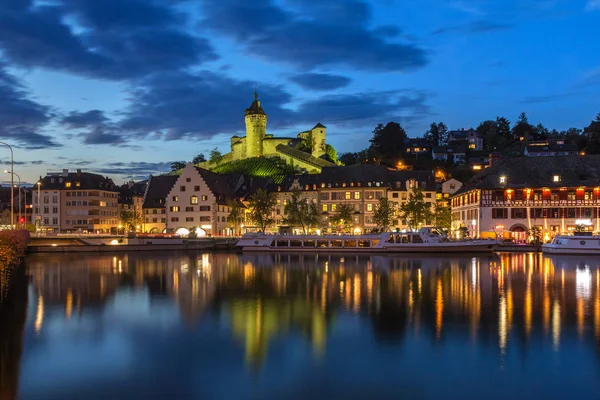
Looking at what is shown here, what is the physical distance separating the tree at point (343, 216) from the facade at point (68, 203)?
4224 centimetres

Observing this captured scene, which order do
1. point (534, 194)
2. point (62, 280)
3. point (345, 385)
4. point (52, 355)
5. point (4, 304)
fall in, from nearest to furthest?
point (345, 385) < point (52, 355) < point (4, 304) < point (62, 280) < point (534, 194)

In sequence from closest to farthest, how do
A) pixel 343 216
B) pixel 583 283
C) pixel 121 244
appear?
pixel 583 283, pixel 121 244, pixel 343 216

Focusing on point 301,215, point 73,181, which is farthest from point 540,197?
point 73,181

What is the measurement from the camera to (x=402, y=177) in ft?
313

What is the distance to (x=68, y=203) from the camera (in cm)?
10500

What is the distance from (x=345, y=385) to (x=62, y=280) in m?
28.1

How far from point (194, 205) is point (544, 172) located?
48.0 metres

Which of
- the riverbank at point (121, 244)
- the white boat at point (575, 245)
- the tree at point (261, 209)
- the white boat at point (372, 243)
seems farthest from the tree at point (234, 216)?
the white boat at point (575, 245)

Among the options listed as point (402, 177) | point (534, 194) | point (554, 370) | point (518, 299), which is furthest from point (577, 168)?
point (554, 370)

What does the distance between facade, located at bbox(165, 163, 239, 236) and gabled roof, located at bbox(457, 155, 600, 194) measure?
121 ft

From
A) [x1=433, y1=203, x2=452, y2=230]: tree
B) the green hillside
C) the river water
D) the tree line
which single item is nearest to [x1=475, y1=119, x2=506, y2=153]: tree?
the tree line

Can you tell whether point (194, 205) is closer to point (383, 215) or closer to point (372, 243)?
point (383, 215)

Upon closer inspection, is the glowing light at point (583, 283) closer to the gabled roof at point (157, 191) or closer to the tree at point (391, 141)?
the gabled roof at point (157, 191)

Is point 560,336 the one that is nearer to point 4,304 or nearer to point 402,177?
point 4,304
